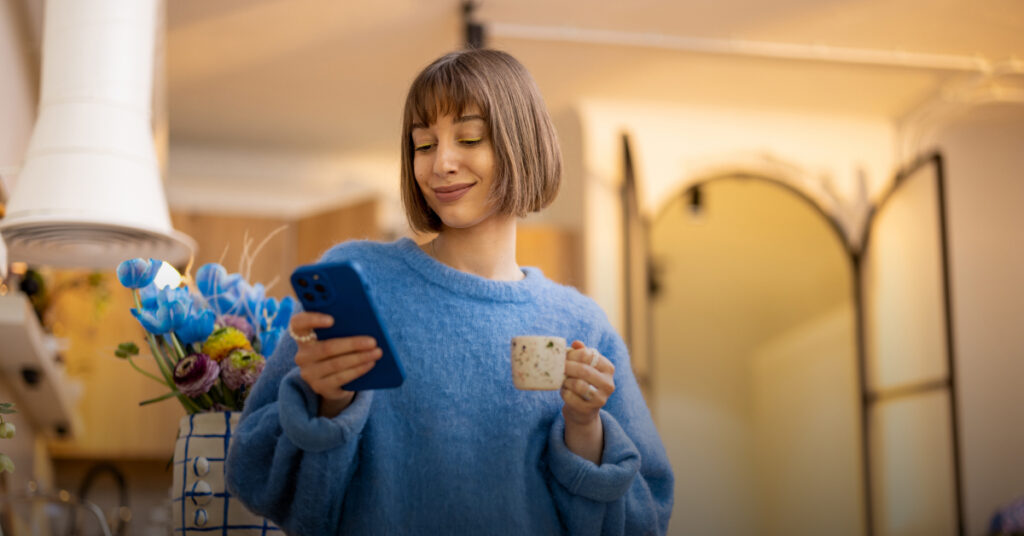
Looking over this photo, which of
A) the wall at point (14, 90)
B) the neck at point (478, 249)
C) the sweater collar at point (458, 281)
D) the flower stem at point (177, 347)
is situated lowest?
the flower stem at point (177, 347)

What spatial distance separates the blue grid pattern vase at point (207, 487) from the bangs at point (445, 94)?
1.44ft

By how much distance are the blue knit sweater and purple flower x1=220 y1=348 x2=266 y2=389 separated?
0.66 ft

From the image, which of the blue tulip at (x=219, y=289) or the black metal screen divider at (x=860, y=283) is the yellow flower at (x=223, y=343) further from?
the black metal screen divider at (x=860, y=283)

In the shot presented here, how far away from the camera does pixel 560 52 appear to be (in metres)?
4.08

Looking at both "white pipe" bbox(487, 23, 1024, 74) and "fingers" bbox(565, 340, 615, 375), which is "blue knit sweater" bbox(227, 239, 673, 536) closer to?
"fingers" bbox(565, 340, 615, 375)

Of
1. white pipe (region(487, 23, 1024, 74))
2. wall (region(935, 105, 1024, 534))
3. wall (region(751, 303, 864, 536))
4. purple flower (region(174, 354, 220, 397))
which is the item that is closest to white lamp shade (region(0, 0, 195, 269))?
purple flower (region(174, 354, 220, 397))

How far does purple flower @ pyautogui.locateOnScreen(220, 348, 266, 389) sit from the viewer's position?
126 cm

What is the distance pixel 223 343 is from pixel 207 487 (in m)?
0.18

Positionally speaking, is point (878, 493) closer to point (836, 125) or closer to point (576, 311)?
point (836, 125)

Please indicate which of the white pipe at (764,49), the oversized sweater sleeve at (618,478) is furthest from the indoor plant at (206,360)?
the white pipe at (764,49)

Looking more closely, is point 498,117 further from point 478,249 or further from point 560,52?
point 560,52

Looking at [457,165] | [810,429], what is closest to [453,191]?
[457,165]

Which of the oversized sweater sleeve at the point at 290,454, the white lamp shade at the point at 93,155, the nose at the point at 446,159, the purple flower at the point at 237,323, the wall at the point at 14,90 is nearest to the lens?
the oversized sweater sleeve at the point at 290,454

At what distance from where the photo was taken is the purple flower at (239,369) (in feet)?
4.13
